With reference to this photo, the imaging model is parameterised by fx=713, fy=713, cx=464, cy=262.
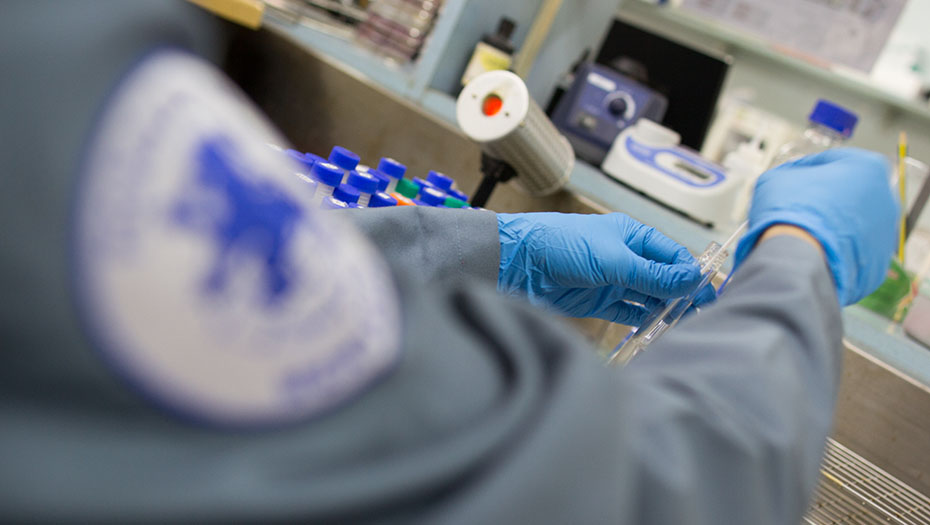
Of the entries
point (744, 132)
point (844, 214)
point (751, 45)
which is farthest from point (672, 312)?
point (751, 45)

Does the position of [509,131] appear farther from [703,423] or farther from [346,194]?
[703,423]

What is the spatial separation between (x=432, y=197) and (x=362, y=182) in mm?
178

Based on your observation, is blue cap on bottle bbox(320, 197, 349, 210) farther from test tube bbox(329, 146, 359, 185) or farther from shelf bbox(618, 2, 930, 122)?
shelf bbox(618, 2, 930, 122)

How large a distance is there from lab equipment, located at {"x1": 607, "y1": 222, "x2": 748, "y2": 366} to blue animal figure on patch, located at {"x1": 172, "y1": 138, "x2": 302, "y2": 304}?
0.68 meters

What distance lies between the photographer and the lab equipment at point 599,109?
6.13 feet

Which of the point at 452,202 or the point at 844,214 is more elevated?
the point at 844,214

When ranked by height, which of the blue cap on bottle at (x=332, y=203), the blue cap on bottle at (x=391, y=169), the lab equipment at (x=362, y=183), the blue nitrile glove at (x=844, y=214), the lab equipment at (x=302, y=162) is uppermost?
the blue nitrile glove at (x=844, y=214)

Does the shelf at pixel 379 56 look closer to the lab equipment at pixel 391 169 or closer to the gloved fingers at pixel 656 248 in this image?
the lab equipment at pixel 391 169

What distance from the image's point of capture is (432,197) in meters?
1.28

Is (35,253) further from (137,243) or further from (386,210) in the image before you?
(386,210)

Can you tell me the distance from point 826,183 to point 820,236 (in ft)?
0.30

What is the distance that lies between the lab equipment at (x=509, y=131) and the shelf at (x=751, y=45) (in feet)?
4.73

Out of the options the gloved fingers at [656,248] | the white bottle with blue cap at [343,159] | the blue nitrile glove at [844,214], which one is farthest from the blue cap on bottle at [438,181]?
the blue nitrile glove at [844,214]

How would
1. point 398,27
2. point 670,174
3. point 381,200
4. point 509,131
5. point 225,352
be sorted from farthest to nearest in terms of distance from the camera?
point 398,27 → point 670,174 → point 509,131 → point 381,200 → point 225,352
